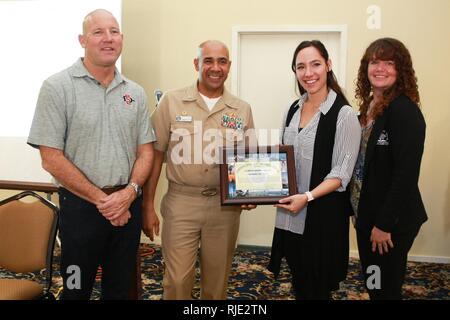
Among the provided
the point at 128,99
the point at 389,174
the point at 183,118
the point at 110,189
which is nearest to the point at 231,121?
the point at 183,118

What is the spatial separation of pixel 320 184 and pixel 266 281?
1737mm

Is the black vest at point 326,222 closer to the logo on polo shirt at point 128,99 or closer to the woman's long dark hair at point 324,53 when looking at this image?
the woman's long dark hair at point 324,53

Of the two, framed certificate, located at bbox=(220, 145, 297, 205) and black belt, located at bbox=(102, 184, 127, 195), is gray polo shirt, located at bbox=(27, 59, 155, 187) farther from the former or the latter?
framed certificate, located at bbox=(220, 145, 297, 205)

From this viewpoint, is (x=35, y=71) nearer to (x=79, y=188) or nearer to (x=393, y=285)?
(x=79, y=188)

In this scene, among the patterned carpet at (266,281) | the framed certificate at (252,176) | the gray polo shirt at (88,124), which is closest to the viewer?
the gray polo shirt at (88,124)

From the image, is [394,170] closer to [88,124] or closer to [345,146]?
[345,146]

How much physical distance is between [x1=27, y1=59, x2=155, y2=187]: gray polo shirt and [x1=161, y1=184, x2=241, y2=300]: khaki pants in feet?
1.19

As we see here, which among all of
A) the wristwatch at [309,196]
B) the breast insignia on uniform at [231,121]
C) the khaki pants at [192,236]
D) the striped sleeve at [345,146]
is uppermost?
the breast insignia on uniform at [231,121]

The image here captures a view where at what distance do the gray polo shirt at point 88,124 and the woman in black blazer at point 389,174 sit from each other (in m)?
1.13

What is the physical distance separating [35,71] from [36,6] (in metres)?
0.58

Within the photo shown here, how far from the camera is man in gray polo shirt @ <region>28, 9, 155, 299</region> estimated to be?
5.91ft

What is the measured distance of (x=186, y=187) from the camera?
2.16 meters

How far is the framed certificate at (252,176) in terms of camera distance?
2.00 meters

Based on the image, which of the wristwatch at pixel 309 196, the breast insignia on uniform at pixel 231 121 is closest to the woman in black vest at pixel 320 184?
the wristwatch at pixel 309 196
